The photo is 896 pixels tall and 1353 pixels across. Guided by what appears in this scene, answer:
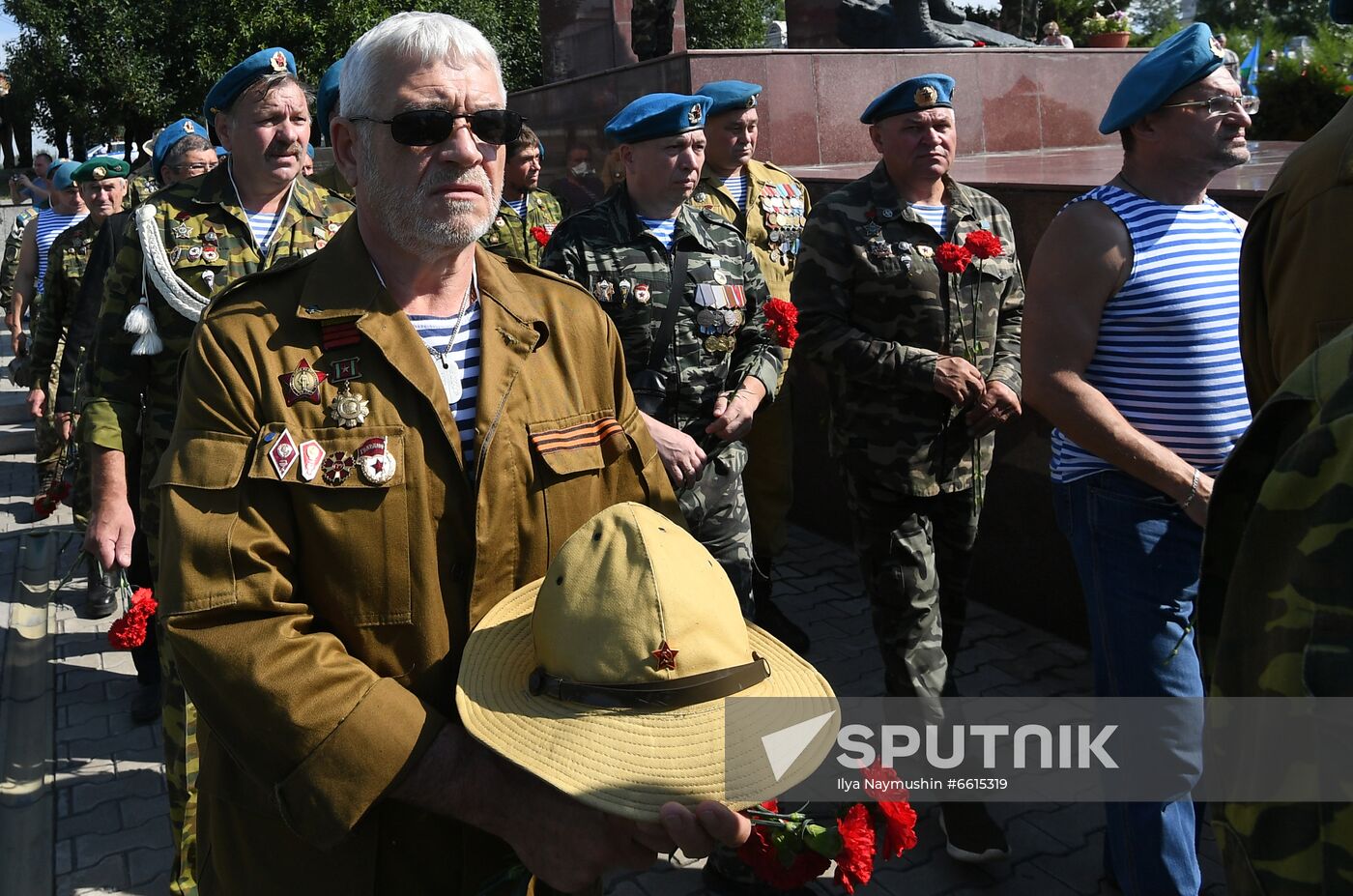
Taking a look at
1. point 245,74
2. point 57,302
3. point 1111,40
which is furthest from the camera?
point 1111,40

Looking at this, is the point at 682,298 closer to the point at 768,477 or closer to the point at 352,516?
the point at 768,477

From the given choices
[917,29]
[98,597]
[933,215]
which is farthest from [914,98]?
[917,29]

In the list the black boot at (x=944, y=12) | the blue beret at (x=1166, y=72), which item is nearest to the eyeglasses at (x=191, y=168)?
the blue beret at (x=1166, y=72)

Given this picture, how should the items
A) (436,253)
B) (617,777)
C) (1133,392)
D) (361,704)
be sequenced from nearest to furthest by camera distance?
(617,777), (361,704), (436,253), (1133,392)

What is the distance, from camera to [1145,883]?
317 cm

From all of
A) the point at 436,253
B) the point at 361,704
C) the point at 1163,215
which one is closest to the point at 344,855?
the point at 361,704

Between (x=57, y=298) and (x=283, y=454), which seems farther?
(x=57, y=298)

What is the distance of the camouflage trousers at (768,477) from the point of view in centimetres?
617

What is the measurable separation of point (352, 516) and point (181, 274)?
2.16 m

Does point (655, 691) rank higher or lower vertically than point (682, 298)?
lower

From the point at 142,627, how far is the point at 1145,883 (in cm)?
295

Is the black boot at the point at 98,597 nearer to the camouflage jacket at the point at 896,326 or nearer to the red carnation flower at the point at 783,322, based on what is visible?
the red carnation flower at the point at 783,322

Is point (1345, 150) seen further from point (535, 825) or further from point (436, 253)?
point (535, 825)

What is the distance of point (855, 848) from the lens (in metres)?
1.86
